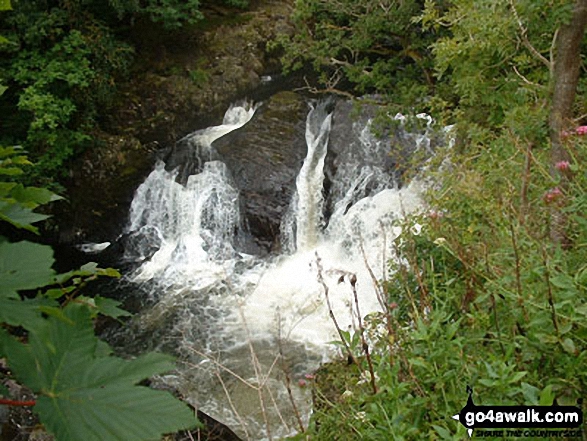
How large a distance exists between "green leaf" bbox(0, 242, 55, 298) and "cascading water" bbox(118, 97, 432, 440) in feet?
16.4

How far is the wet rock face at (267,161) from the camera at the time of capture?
8.65 metres

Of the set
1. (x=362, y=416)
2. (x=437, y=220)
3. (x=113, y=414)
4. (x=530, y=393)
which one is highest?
(x=437, y=220)

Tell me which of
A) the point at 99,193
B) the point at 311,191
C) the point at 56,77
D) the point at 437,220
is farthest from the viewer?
the point at 99,193

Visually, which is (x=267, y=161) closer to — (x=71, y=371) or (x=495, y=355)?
(x=495, y=355)

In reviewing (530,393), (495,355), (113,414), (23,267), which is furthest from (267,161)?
(113,414)

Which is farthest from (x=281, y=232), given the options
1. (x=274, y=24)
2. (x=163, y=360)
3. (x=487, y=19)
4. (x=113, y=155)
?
(x=163, y=360)

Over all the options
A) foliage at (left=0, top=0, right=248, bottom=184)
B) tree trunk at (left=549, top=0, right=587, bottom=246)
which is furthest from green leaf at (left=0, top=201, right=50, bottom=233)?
foliage at (left=0, top=0, right=248, bottom=184)

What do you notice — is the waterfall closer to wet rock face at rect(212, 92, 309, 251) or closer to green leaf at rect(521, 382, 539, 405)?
wet rock face at rect(212, 92, 309, 251)

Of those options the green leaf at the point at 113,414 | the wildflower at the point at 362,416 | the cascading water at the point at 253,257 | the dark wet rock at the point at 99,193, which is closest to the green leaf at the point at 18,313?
the green leaf at the point at 113,414

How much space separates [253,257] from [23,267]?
25.4 ft

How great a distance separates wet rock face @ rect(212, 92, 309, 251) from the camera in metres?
8.65

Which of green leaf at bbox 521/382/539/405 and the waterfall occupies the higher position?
the waterfall

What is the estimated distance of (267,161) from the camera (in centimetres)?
902

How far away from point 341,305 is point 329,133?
11.1 feet
